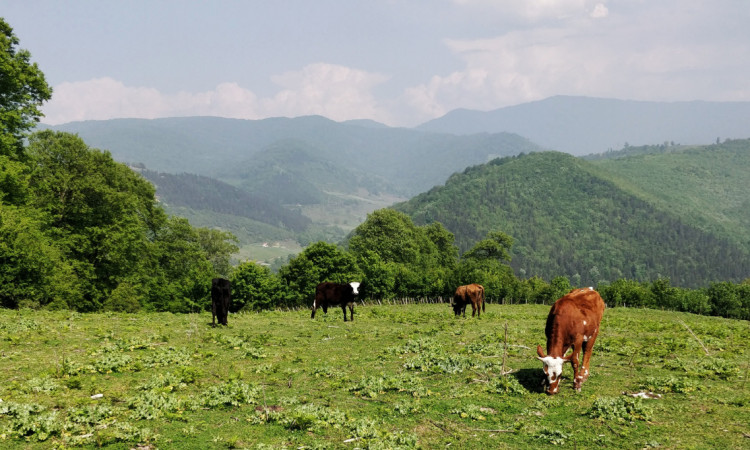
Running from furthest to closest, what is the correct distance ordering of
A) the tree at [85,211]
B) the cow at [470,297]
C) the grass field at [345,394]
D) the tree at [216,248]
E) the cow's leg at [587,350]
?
1. the tree at [216,248]
2. the tree at [85,211]
3. the cow at [470,297]
4. the cow's leg at [587,350]
5. the grass field at [345,394]

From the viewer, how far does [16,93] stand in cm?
3297

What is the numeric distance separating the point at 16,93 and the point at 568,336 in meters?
43.2

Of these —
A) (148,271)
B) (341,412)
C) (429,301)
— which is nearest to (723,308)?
(429,301)

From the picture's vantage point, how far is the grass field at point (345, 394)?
33.4ft

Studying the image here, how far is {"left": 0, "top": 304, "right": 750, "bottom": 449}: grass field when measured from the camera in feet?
33.4

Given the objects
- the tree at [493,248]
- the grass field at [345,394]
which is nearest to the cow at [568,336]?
the grass field at [345,394]

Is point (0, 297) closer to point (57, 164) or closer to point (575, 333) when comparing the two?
→ point (57, 164)

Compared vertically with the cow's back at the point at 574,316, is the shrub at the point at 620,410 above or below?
below

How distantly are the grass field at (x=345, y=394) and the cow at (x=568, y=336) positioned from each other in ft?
2.06

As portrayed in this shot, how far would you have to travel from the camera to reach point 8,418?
1017cm

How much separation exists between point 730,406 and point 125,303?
47945 mm

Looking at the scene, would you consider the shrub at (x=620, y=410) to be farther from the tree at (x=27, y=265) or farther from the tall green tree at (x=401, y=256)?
the tall green tree at (x=401, y=256)

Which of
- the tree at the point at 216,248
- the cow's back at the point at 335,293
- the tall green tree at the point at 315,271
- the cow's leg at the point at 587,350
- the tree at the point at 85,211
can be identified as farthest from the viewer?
the tree at the point at 216,248

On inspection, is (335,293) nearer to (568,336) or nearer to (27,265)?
(568,336)
